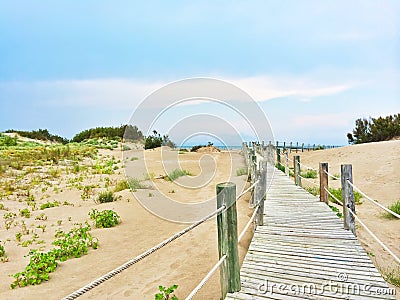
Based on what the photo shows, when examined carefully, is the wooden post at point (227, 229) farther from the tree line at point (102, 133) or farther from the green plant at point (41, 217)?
the tree line at point (102, 133)

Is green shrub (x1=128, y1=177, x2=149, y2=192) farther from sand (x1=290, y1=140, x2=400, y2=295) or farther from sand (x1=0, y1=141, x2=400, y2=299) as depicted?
sand (x1=290, y1=140, x2=400, y2=295)

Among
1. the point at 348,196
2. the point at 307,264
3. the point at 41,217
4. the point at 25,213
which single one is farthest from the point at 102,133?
the point at 307,264

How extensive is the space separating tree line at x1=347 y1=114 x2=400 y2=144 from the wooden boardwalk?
28.7 metres

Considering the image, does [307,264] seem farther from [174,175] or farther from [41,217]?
[174,175]

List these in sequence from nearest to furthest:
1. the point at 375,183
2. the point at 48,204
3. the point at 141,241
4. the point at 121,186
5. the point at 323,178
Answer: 1. the point at 141,241
2. the point at 323,178
3. the point at 48,204
4. the point at 121,186
5. the point at 375,183

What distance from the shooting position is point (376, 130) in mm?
30531

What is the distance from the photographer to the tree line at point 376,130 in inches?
1151

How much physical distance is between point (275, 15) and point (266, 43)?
167cm

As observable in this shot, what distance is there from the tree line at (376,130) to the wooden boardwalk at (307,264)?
94.2 ft

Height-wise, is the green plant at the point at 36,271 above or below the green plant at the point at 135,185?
below

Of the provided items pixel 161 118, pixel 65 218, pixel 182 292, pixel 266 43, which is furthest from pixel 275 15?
pixel 182 292

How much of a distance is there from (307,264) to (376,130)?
31985mm

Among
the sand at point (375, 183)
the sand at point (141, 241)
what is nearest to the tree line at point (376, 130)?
the sand at point (375, 183)

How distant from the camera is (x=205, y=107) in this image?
30.1 ft
